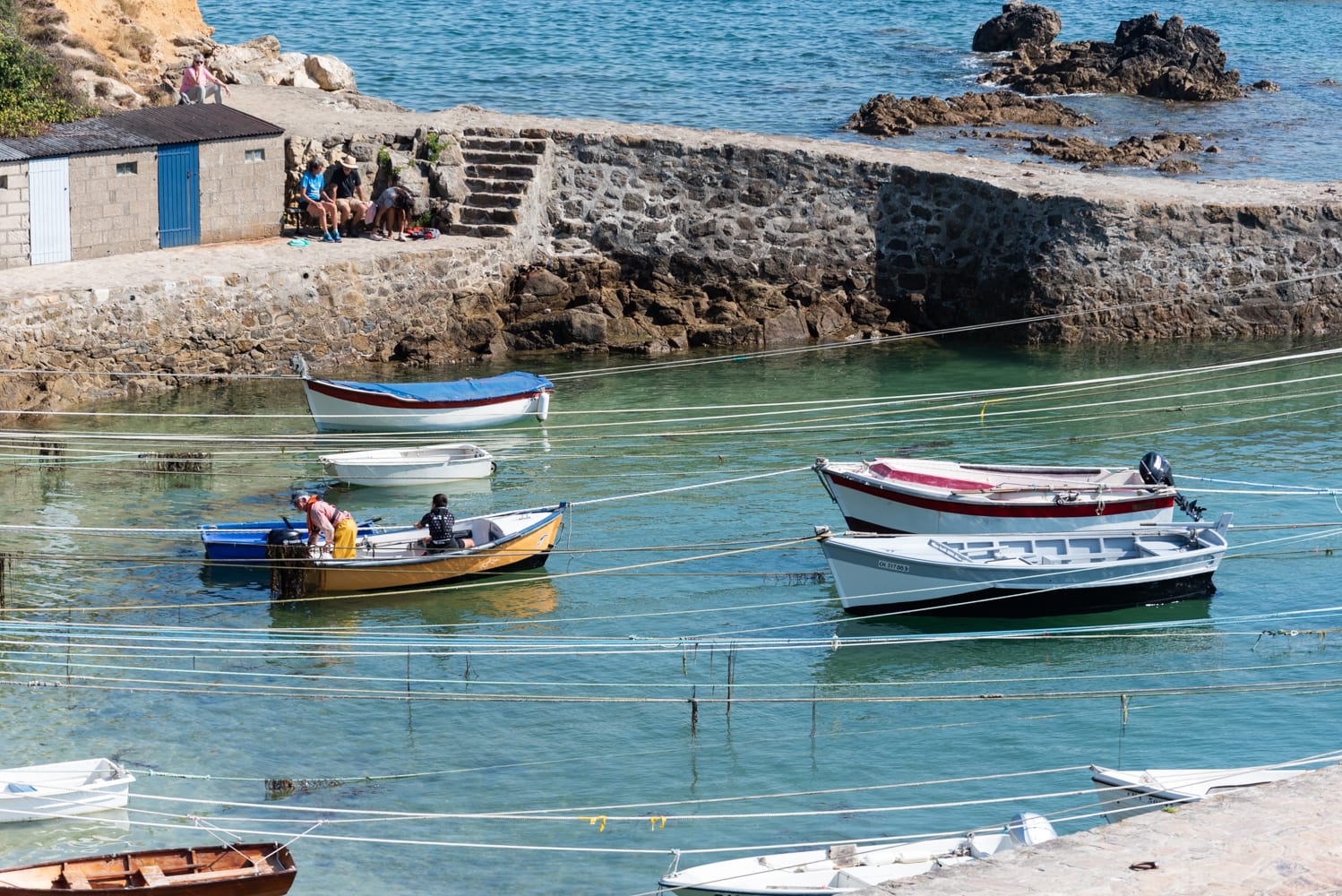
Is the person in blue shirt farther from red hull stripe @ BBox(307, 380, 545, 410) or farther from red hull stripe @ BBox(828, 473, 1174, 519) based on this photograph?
red hull stripe @ BBox(828, 473, 1174, 519)

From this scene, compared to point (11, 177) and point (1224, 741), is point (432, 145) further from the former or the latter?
point (1224, 741)

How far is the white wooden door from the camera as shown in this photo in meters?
26.9

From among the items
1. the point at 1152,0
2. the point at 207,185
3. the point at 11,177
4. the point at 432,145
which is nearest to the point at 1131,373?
the point at 432,145

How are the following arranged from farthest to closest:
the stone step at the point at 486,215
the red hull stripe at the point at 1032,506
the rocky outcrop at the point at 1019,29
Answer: the rocky outcrop at the point at 1019,29 < the stone step at the point at 486,215 < the red hull stripe at the point at 1032,506

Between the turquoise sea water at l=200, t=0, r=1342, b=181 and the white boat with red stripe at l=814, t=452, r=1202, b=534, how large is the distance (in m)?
18.8

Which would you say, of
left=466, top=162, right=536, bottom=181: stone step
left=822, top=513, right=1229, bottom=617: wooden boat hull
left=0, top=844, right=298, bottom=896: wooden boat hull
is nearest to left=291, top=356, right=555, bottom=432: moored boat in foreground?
left=466, top=162, right=536, bottom=181: stone step

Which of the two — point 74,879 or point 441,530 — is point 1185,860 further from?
point 441,530

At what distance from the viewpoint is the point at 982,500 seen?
67.2 feet

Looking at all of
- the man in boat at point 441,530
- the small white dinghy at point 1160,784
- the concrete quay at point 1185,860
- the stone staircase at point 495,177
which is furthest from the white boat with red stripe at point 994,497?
the stone staircase at point 495,177

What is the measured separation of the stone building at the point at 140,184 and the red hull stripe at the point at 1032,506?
13756 mm

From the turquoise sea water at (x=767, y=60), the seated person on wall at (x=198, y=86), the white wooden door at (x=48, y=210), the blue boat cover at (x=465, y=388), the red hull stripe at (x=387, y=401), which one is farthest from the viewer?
the turquoise sea water at (x=767, y=60)

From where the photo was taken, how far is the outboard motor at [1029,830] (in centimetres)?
1298

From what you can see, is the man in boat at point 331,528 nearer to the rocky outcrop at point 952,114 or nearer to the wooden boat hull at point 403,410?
the wooden boat hull at point 403,410

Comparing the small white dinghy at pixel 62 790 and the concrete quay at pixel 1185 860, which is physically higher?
the concrete quay at pixel 1185 860
